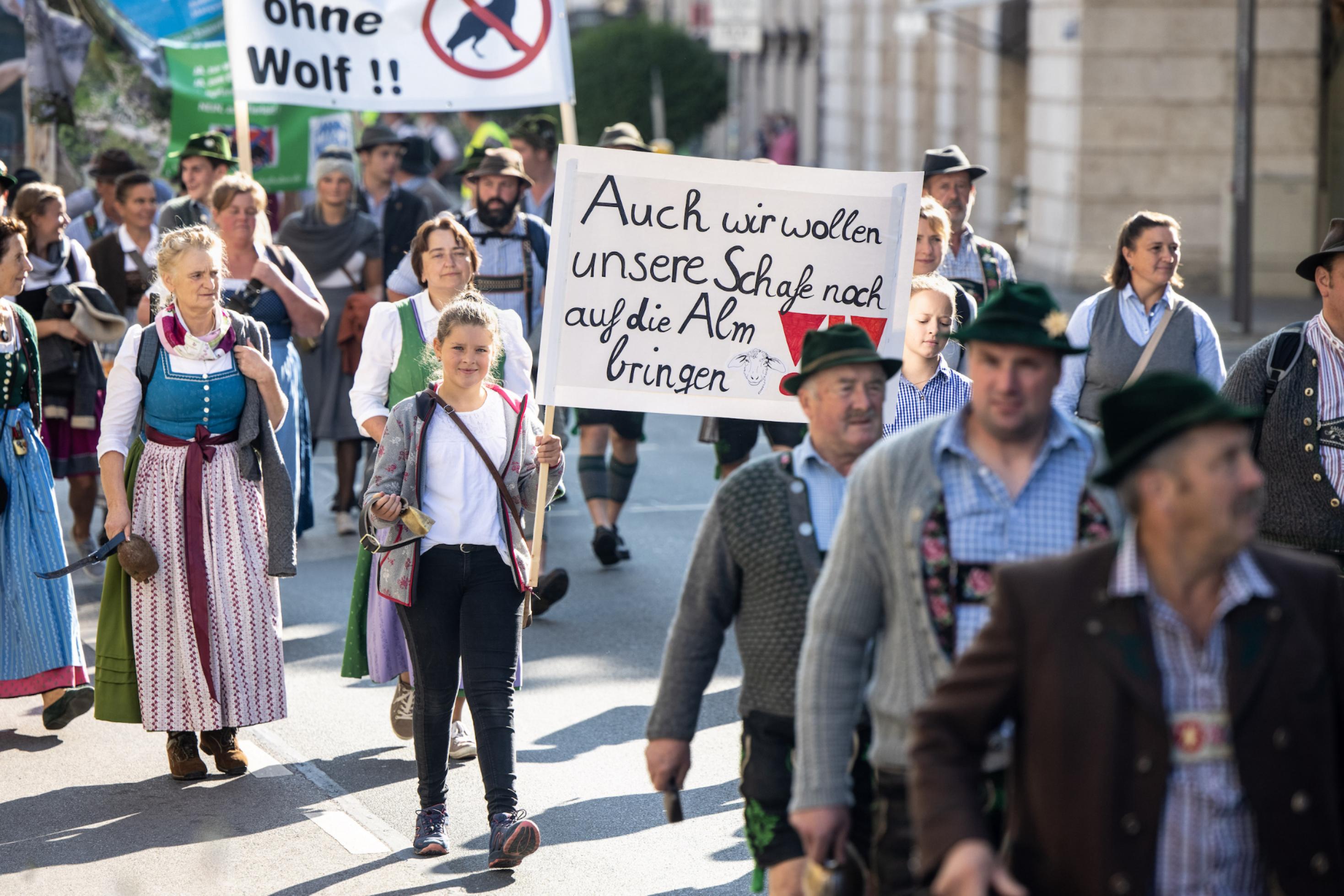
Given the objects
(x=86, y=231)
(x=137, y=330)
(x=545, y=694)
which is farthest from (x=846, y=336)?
(x=86, y=231)

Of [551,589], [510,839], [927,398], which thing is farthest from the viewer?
[551,589]

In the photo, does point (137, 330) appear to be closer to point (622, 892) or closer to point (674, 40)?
point (622, 892)

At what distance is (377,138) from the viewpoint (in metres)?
12.5

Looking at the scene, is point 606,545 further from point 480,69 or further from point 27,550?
point 27,550

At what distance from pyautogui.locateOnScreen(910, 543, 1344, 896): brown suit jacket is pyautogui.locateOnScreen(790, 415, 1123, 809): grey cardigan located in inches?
18.1

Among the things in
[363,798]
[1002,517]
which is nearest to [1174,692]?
[1002,517]

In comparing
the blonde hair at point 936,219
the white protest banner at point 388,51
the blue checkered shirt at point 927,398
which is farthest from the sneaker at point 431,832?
the white protest banner at point 388,51

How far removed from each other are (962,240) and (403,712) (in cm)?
339

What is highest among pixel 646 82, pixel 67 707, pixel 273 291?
pixel 646 82

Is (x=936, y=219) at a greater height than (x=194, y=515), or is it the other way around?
(x=936, y=219)

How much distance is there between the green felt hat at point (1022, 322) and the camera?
3.58 meters

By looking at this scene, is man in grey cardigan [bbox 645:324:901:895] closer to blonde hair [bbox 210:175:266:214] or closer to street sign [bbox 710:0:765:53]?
blonde hair [bbox 210:175:266:214]

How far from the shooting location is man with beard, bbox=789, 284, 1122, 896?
358 centimetres

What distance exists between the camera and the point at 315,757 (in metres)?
7.00
